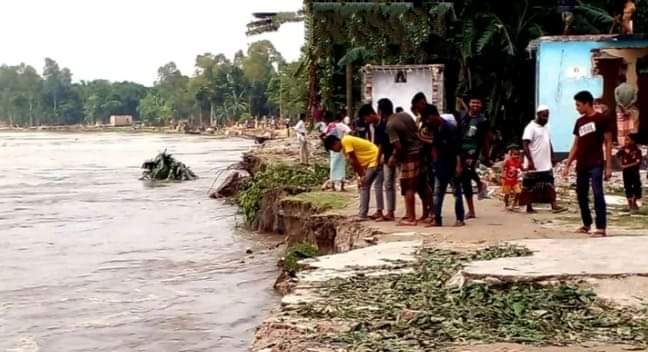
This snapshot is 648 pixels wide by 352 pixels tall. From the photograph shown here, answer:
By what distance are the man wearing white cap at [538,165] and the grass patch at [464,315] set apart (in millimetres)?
4950

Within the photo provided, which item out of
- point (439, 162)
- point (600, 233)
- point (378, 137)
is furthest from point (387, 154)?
point (600, 233)


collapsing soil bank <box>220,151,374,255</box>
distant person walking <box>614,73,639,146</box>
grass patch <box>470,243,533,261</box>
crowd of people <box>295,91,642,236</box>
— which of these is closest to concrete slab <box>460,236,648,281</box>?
grass patch <box>470,243,533,261</box>

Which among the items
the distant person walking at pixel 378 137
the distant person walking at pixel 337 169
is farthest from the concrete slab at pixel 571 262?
the distant person walking at pixel 337 169

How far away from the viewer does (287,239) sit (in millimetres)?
15250

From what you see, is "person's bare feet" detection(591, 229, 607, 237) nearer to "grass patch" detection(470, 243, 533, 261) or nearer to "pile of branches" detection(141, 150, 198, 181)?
"grass patch" detection(470, 243, 533, 261)

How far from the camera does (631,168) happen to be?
11883 millimetres

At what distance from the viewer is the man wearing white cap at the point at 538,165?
479 inches

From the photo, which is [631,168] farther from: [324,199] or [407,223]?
[324,199]

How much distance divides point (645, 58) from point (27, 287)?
11109mm

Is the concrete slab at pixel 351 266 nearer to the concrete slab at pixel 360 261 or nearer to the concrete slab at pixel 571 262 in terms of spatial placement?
the concrete slab at pixel 360 261

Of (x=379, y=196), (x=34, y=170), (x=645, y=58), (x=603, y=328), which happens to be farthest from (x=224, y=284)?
(x=34, y=170)

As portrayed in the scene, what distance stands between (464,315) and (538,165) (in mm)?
6290

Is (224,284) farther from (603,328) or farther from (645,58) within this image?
(645,58)

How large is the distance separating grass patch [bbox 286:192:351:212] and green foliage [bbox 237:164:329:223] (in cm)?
139
